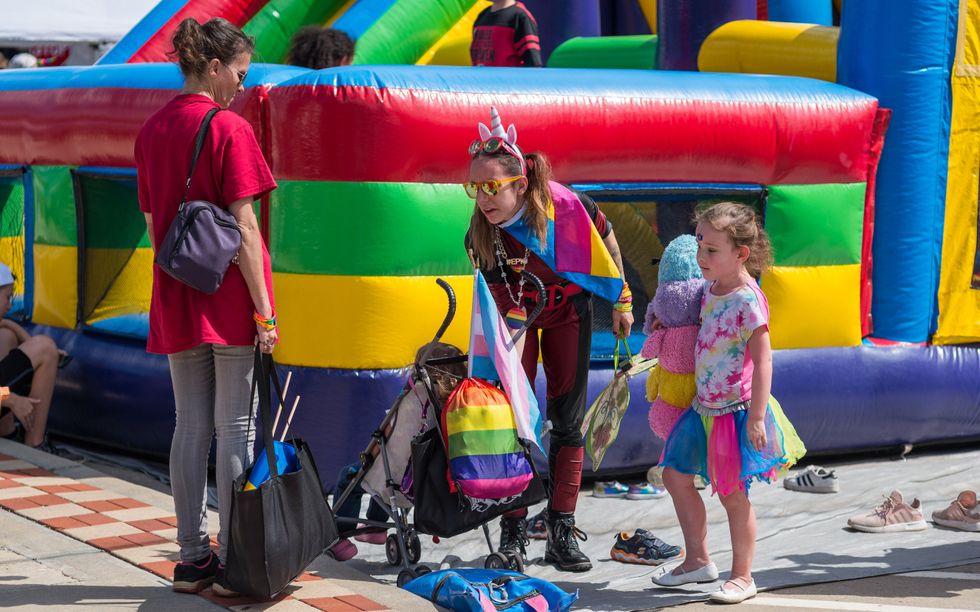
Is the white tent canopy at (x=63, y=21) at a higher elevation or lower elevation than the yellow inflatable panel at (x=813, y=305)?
higher

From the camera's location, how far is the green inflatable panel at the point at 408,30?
8.84 meters

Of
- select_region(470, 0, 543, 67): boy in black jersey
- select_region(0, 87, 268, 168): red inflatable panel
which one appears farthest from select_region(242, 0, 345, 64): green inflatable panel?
select_region(0, 87, 268, 168): red inflatable panel

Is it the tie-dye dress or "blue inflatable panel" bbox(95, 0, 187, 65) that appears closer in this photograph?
the tie-dye dress

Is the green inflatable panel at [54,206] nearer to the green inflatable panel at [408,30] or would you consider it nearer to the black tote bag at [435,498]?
the green inflatable panel at [408,30]

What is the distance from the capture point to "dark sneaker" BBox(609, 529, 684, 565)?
5023mm

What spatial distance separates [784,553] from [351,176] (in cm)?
216

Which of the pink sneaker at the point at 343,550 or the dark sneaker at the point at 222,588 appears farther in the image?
the pink sneaker at the point at 343,550

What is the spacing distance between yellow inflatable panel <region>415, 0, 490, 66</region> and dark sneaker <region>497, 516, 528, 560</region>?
489 cm

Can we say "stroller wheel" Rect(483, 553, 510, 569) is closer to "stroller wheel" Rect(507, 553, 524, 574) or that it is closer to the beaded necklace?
"stroller wheel" Rect(507, 553, 524, 574)

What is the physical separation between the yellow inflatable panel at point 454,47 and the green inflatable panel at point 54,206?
10.2 feet

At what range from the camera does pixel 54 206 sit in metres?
6.96

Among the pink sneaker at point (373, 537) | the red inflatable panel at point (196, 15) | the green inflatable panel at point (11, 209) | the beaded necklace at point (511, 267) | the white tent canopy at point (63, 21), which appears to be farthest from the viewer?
the white tent canopy at point (63, 21)

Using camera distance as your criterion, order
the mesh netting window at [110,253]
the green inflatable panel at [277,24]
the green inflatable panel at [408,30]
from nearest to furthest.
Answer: the mesh netting window at [110,253] < the green inflatable panel at [408,30] < the green inflatable panel at [277,24]

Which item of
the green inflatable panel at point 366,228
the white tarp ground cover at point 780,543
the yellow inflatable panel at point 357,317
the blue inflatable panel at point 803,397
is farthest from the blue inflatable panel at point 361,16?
the white tarp ground cover at point 780,543
